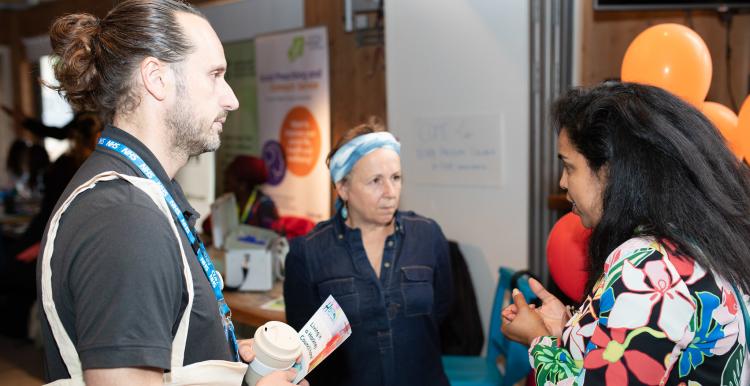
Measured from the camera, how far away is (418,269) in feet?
7.15

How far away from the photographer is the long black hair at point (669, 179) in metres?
1.19

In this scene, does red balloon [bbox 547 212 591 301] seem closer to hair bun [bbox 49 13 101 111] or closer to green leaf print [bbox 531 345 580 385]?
green leaf print [bbox 531 345 580 385]

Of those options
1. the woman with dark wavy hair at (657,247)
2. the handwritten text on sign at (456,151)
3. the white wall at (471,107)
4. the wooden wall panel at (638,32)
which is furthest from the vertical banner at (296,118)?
the woman with dark wavy hair at (657,247)

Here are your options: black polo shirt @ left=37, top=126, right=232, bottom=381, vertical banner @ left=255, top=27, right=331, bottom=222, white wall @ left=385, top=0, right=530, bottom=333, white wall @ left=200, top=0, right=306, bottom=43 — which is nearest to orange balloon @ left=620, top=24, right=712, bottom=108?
white wall @ left=385, top=0, right=530, bottom=333

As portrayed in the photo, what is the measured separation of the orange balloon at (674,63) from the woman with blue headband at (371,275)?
843mm

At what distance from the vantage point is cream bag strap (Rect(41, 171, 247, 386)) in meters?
1.04

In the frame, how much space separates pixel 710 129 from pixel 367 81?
3.11 metres

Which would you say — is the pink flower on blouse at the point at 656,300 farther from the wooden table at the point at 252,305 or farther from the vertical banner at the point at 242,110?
the vertical banner at the point at 242,110

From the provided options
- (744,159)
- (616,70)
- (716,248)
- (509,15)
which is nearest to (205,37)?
(716,248)

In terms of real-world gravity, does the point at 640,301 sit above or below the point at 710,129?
below

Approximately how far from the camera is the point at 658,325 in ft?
3.68

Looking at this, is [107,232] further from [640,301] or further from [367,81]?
[367,81]

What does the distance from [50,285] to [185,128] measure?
1.23ft

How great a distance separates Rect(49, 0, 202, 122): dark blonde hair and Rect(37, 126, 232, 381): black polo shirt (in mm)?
189
